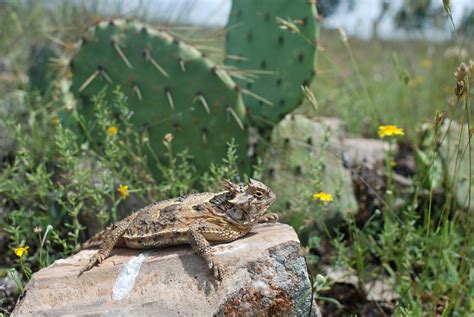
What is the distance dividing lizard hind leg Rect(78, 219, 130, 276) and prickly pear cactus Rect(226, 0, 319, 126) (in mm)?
1769

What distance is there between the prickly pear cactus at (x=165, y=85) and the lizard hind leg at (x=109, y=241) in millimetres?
1373

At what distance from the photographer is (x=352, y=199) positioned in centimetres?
440

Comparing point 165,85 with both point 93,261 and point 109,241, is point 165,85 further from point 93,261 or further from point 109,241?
point 93,261

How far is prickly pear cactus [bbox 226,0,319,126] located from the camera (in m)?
4.58

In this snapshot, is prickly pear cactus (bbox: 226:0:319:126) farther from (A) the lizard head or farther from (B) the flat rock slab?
(B) the flat rock slab

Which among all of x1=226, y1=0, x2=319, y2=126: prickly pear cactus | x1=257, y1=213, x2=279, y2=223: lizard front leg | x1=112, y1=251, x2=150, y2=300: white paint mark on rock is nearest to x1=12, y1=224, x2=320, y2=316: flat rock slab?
x1=112, y1=251, x2=150, y2=300: white paint mark on rock

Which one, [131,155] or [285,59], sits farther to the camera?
[285,59]

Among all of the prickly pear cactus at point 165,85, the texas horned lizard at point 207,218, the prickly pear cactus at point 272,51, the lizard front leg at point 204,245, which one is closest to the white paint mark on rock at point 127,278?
the texas horned lizard at point 207,218

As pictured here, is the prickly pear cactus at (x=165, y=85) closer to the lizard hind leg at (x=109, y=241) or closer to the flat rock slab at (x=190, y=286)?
the lizard hind leg at (x=109, y=241)

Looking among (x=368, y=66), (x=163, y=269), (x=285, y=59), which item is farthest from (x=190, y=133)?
(x=368, y=66)

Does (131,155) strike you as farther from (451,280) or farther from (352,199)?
(451,280)

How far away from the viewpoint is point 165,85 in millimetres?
4324

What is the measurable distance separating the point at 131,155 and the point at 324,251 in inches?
60.0

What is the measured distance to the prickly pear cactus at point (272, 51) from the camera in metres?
4.58
